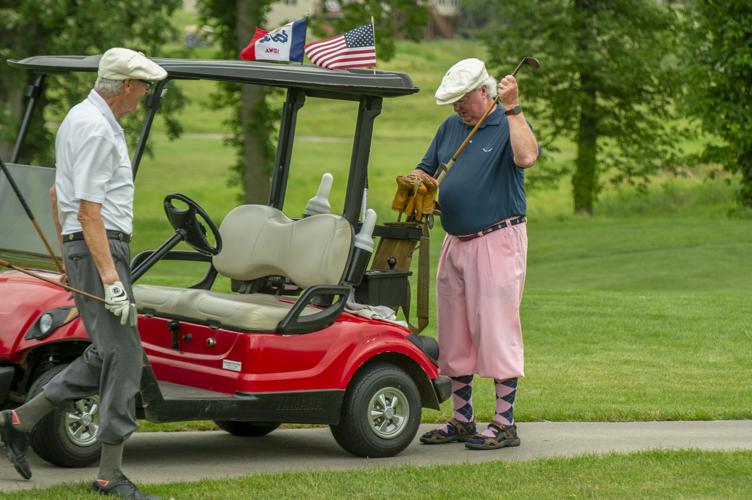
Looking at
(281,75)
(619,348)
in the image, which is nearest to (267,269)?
(281,75)

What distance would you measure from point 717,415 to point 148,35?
737 inches

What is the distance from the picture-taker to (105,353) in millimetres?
5457

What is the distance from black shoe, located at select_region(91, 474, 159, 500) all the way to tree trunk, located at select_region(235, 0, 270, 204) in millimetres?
17399

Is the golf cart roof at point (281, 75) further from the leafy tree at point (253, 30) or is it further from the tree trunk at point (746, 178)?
the tree trunk at point (746, 178)

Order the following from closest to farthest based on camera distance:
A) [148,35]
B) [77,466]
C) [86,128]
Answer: [86,128]
[77,466]
[148,35]

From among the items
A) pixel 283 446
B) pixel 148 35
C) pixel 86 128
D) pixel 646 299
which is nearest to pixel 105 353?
pixel 86 128

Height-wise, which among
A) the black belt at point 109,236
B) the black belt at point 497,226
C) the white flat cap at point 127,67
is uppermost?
the white flat cap at point 127,67

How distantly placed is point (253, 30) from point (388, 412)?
17.6 metres

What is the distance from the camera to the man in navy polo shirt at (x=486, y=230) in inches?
271

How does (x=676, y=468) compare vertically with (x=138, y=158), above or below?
below

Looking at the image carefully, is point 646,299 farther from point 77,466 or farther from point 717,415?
point 77,466

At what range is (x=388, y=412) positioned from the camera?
6.71m

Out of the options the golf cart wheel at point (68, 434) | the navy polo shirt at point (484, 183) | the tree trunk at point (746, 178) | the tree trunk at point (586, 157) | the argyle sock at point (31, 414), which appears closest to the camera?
the argyle sock at point (31, 414)

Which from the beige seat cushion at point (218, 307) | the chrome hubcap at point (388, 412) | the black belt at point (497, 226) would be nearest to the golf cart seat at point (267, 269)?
the beige seat cushion at point (218, 307)
